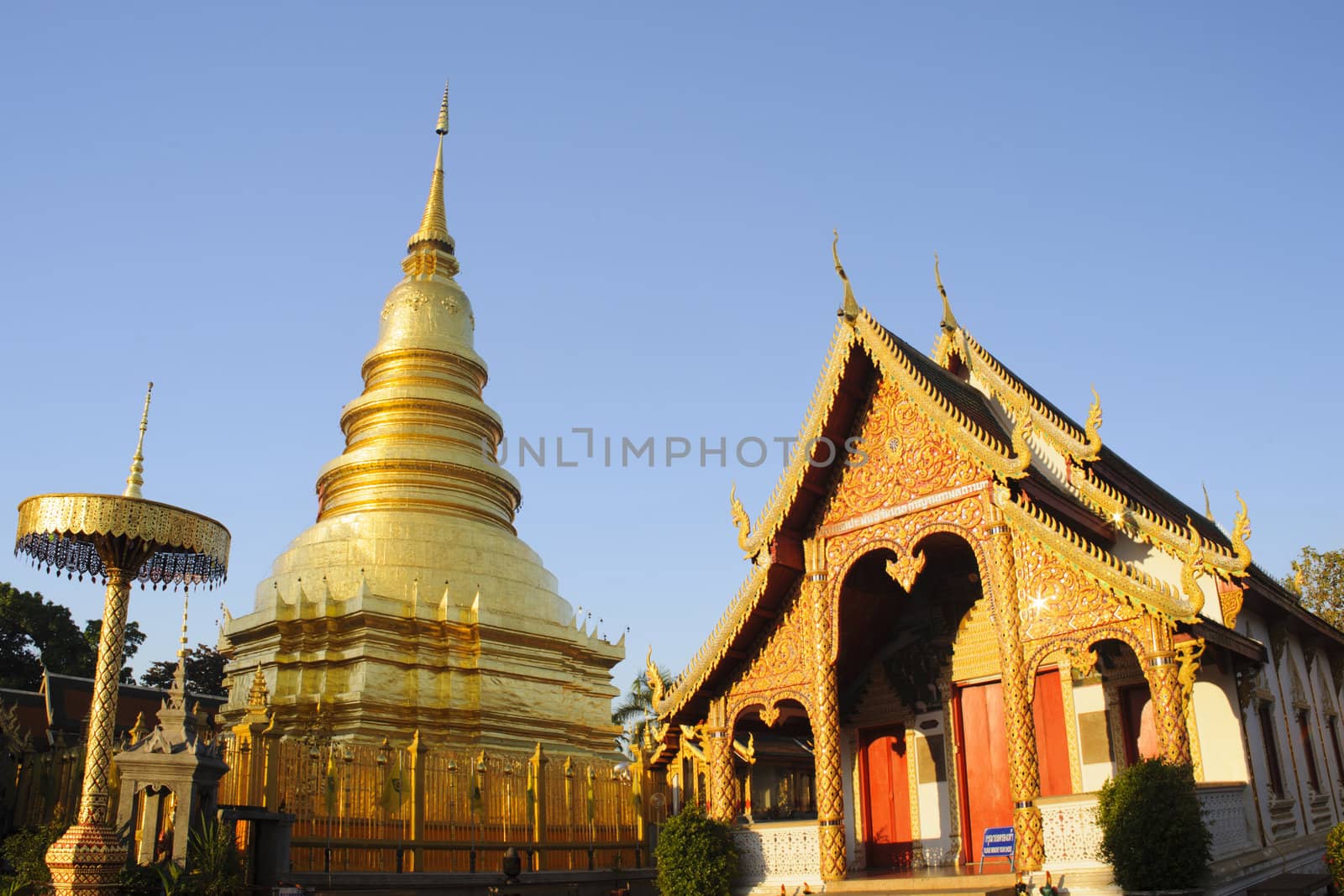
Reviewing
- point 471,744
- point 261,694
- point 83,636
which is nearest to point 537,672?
point 471,744

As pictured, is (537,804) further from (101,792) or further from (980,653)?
(980,653)

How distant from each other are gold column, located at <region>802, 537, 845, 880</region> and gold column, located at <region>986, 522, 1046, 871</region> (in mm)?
1848

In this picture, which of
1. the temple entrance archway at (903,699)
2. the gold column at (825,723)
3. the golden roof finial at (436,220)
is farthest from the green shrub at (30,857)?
the golden roof finial at (436,220)

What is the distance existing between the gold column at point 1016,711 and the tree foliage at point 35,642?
91.7 feet

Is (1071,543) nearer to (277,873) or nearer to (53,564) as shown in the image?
(277,873)

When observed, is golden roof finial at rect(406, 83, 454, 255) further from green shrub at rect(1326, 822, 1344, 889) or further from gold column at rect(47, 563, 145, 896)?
green shrub at rect(1326, 822, 1344, 889)

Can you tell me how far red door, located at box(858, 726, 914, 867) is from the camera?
44.0ft

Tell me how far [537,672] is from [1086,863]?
14.7 metres

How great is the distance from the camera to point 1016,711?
10.4 m

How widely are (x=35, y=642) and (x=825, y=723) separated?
93.6 ft

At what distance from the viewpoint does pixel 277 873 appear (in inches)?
440

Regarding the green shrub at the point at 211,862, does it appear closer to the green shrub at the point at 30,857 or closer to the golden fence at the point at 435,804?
the golden fence at the point at 435,804

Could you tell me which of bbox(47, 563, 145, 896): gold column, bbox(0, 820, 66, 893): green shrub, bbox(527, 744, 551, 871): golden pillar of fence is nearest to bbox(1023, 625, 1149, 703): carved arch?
bbox(527, 744, 551, 871): golden pillar of fence

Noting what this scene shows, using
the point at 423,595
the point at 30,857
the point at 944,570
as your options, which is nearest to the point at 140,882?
the point at 30,857
